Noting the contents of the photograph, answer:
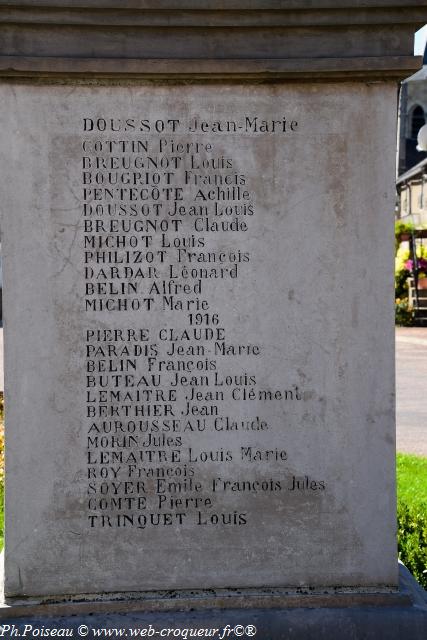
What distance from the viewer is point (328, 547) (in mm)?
3916

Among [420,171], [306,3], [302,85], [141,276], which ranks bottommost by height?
[141,276]

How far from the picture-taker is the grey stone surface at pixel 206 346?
12.5 feet

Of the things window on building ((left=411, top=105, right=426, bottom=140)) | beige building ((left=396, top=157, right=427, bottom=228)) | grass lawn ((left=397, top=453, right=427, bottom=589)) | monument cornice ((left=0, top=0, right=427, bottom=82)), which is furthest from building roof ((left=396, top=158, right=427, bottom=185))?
monument cornice ((left=0, top=0, right=427, bottom=82))

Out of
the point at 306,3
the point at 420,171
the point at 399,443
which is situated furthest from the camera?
the point at 420,171

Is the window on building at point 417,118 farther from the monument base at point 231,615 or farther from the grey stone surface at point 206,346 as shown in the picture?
the monument base at point 231,615

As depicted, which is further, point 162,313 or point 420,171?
point 420,171

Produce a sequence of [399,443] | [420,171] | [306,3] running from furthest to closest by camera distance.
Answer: [420,171] → [399,443] → [306,3]

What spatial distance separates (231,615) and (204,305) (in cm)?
134

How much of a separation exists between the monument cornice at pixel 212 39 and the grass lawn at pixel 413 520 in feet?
8.83

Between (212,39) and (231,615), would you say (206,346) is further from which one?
(212,39)

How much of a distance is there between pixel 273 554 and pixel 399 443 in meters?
6.29

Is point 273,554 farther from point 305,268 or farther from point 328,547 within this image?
point 305,268

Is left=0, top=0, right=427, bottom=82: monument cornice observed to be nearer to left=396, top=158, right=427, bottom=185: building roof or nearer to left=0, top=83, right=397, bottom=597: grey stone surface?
left=0, top=83, right=397, bottom=597: grey stone surface

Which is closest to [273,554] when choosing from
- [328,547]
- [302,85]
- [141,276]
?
[328,547]
